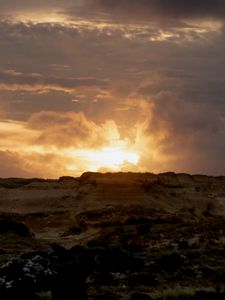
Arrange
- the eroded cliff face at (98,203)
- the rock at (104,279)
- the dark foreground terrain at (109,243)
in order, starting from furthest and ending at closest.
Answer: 1. the eroded cliff face at (98,203)
2. the rock at (104,279)
3. the dark foreground terrain at (109,243)

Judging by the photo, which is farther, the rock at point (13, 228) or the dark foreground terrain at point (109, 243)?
the rock at point (13, 228)

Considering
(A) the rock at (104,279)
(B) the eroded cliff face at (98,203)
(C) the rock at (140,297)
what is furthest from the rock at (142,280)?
(B) the eroded cliff face at (98,203)

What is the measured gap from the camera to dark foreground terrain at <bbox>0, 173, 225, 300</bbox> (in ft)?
94.0

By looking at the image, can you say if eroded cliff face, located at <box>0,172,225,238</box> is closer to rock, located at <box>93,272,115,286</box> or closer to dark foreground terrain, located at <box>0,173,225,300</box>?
dark foreground terrain, located at <box>0,173,225,300</box>

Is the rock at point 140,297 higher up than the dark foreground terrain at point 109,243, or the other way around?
the dark foreground terrain at point 109,243

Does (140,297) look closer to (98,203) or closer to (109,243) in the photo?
(109,243)

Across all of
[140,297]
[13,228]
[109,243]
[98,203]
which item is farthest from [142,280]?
[98,203]

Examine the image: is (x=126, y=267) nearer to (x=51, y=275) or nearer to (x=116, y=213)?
(x=51, y=275)

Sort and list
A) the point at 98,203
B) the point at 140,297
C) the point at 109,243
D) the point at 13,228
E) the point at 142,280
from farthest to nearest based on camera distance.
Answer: the point at 98,203 < the point at 13,228 < the point at 109,243 < the point at 142,280 < the point at 140,297

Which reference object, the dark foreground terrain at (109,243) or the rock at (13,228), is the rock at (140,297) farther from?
the rock at (13,228)

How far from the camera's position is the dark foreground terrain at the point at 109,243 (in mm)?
28656

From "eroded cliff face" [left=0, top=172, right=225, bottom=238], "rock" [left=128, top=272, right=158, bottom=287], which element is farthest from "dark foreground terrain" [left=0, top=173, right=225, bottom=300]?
"eroded cliff face" [left=0, top=172, right=225, bottom=238]

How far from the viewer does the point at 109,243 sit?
53.1 meters

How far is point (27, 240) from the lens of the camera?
5419cm
